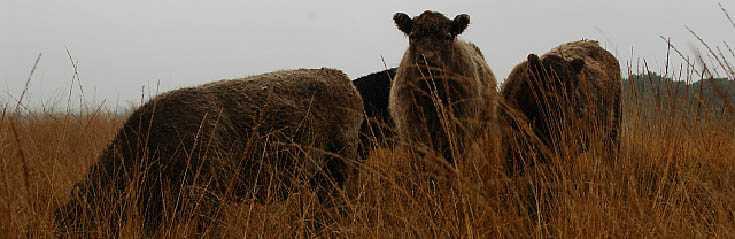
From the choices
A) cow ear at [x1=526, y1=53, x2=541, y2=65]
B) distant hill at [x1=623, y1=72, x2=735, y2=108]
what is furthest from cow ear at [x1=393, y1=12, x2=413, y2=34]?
distant hill at [x1=623, y1=72, x2=735, y2=108]

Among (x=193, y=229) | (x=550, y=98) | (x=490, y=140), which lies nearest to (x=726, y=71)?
(x=550, y=98)

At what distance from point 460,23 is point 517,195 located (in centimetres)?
242

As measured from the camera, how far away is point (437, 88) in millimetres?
5121

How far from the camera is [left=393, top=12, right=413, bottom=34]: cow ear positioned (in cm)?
535

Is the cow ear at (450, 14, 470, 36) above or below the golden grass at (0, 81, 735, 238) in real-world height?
above

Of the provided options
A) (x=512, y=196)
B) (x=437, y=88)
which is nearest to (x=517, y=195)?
(x=512, y=196)

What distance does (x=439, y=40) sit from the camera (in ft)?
16.7

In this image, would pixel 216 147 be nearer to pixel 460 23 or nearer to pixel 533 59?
pixel 460 23

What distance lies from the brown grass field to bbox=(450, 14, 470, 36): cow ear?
1.14 meters

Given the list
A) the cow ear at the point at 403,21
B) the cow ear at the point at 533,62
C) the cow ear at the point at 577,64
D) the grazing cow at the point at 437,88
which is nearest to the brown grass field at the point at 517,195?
Result: the grazing cow at the point at 437,88

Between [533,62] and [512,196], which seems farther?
[533,62]

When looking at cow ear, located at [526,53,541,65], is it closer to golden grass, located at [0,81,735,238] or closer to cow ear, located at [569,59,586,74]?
cow ear, located at [569,59,586,74]

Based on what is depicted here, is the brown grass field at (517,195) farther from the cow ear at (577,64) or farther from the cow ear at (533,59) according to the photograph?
the cow ear at (533,59)

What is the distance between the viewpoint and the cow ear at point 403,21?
5.35 meters
